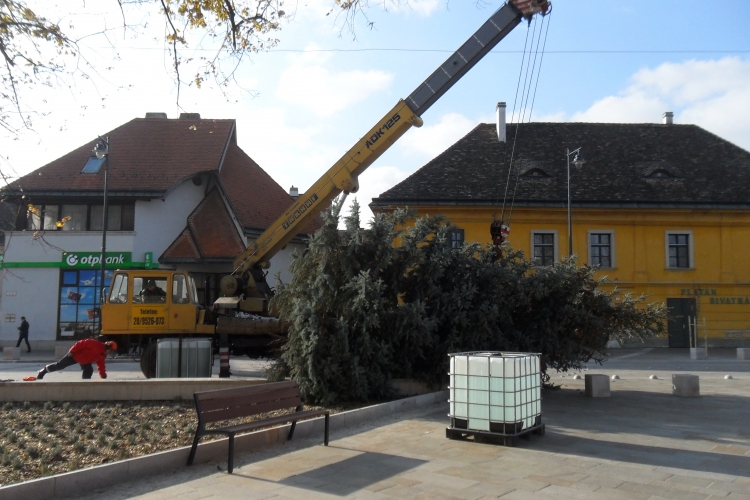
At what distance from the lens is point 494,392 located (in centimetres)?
837

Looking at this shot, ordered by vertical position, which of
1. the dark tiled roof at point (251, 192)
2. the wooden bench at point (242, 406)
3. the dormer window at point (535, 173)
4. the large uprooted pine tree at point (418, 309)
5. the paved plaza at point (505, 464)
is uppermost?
the dormer window at point (535, 173)

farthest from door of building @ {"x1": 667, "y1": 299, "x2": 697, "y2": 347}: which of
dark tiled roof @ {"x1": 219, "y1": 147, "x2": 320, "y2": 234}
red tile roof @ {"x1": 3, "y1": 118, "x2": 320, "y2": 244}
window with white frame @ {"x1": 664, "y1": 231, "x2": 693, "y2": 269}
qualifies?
red tile roof @ {"x1": 3, "y1": 118, "x2": 320, "y2": 244}

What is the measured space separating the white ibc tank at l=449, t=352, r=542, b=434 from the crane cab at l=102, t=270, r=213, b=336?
10819 mm

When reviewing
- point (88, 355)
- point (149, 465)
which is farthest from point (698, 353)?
point (149, 465)

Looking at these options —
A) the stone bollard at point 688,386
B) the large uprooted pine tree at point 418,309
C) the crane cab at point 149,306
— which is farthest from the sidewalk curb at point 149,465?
the crane cab at point 149,306

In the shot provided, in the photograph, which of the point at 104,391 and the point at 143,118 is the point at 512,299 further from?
the point at 143,118

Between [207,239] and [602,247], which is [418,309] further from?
[602,247]

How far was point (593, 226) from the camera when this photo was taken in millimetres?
33969

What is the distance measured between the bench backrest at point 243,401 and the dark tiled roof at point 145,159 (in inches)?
905

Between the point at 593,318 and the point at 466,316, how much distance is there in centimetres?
247

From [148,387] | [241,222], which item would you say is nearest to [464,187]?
[241,222]

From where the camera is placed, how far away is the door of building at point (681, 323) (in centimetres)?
3359

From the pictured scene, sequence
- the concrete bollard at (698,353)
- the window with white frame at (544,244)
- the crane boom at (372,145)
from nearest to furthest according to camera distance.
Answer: the crane boom at (372,145) < the concrete bollard at (698,353) < the window with white frame at (544,244)

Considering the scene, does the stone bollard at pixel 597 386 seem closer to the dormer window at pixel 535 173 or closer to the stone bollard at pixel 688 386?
the stone bollard at pixel 688 386
